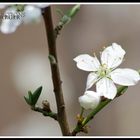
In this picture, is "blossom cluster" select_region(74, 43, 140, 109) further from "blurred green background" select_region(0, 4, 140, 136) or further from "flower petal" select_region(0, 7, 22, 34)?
"blurred green background" select_region(0, 4, 140, 136)

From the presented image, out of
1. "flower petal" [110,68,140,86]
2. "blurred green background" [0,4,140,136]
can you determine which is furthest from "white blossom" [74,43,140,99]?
"blurred green background" [0,4,140,136]

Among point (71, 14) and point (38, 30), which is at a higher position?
point (71, 14)

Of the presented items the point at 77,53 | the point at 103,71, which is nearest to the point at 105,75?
the point at 103,71

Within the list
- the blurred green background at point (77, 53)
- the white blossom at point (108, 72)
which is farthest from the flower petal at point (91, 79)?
the blurred green background at point (77, 53)

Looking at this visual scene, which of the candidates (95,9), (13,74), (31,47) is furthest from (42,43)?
(95,9)

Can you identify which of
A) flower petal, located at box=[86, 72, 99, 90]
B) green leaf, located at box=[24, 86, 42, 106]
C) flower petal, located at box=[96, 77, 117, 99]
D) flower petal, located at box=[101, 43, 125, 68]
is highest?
flower petal, located at box=[101, 43, 125, 68]

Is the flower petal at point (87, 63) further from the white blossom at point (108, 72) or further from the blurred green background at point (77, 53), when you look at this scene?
the blurred green background at point (77, 53)

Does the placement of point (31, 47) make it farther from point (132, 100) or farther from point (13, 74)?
point (132, 100)
